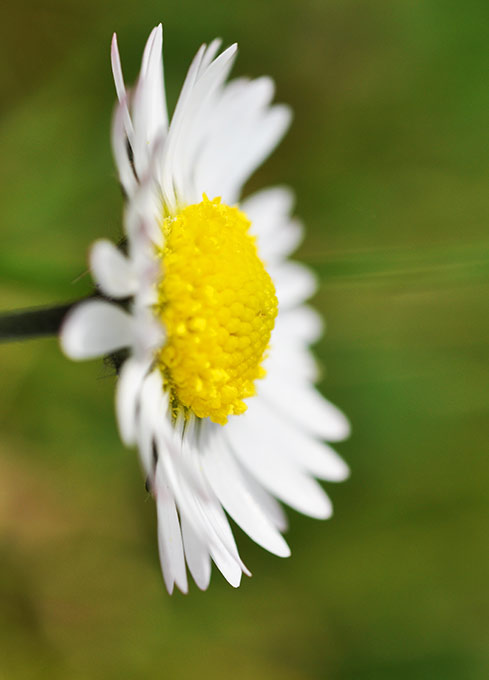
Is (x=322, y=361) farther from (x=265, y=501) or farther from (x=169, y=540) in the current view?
(x=169, y=540)

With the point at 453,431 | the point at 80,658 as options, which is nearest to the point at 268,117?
the point at 453,431

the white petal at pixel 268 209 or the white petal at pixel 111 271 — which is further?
the white petal at pixel 268 209

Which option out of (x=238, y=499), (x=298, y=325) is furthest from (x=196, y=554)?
(x=298, y=325)

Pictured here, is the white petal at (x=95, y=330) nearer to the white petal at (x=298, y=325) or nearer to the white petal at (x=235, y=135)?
the white petal at (x=235, y=135)

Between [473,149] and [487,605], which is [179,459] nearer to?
[487,605]

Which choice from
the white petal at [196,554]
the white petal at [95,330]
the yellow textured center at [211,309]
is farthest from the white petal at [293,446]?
the white petal at [95,330]
